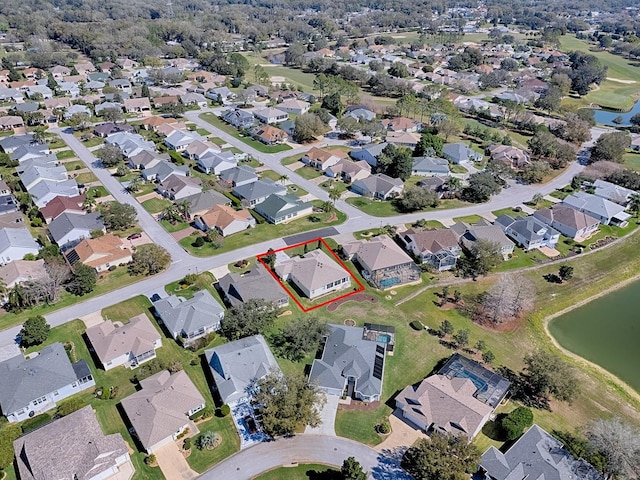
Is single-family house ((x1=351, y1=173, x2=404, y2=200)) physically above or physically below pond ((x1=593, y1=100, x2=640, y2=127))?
below

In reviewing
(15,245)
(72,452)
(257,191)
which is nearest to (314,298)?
(257,191)

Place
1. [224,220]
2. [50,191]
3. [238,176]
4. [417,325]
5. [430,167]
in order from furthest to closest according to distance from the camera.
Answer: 1. [430,167]
2. [238,176]
3. [50,191]
4. [224,220]
5. [417,325]

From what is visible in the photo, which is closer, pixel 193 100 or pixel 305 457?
pixel 305 457

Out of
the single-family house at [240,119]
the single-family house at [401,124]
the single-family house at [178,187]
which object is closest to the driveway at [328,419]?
the single-family house at [178,187]

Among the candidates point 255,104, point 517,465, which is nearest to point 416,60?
point 255,104

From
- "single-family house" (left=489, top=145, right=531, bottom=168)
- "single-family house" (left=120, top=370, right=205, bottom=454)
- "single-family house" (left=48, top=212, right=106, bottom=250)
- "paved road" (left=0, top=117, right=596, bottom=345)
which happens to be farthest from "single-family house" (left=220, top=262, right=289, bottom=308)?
"single-family house" (left=489, top=145, right=531, bottom=168)

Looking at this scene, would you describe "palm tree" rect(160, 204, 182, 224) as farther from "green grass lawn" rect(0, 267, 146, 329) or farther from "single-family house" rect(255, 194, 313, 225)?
"green grass lawn" rect(0, 267, 146, 329)

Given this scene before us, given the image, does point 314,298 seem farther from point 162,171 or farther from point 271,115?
point 271,115

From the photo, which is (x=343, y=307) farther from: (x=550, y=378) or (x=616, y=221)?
(x=616, y=221)
